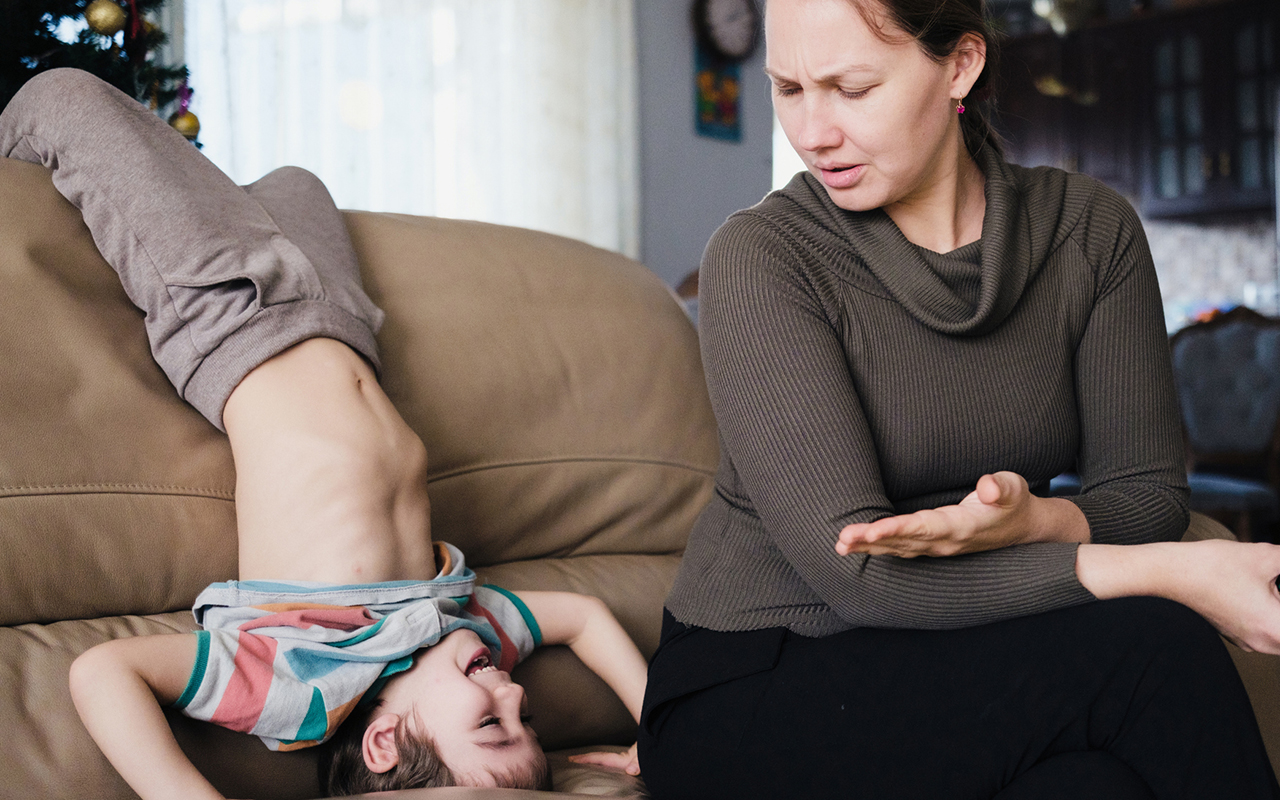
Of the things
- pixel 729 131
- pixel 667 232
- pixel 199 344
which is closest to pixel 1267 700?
pixel 199 344

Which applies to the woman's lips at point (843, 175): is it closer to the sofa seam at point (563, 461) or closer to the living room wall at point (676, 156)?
the sofa seam at point (563, 461)

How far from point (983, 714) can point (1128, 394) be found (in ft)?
1.54

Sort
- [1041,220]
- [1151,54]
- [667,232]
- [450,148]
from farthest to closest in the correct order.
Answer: [1151,54], [667,232], [450,148], [1041,220]

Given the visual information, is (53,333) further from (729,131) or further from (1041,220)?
(729,131)

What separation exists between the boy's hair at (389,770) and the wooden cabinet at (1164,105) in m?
5.58

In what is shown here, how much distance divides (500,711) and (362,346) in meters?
0.48

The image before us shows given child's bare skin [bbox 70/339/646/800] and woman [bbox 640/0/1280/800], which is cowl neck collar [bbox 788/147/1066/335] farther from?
child's bare skin [bbox 70/339/646/800]

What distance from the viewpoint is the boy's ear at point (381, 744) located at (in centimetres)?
109

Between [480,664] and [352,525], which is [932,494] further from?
[352,525]

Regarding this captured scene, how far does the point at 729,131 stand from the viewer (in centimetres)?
448

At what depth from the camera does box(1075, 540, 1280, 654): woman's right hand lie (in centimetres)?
88

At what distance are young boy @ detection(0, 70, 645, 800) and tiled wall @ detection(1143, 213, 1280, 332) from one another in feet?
18.4

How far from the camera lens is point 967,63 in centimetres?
114

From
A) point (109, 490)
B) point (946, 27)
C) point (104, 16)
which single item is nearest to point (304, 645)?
point (109, 490)
